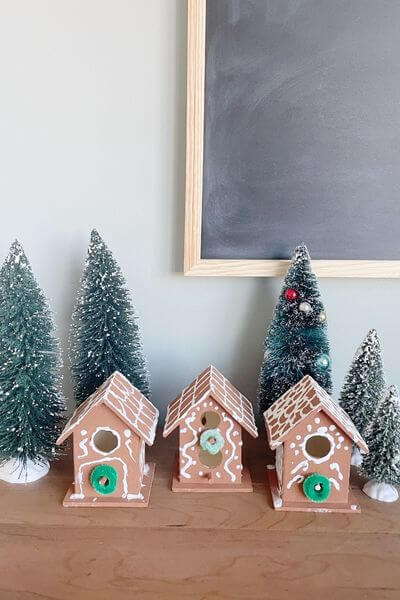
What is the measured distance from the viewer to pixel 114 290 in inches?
A: 33.8

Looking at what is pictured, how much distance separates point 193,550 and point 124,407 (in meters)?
0.21

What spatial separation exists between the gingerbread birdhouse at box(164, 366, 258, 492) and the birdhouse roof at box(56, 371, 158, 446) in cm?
3

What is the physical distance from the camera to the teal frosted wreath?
78 cm

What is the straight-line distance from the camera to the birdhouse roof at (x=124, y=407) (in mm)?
743

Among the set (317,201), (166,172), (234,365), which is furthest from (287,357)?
(166,172)

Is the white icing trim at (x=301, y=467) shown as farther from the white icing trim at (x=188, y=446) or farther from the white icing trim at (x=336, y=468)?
the white icing trim at (x=188, y=446)

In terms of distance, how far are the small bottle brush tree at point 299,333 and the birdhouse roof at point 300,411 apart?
0.04 metres

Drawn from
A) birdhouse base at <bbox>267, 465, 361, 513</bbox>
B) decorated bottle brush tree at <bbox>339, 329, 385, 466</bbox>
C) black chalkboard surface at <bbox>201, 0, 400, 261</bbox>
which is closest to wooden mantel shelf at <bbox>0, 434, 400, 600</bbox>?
birdhouse base at <bbox>267, 465, 361, 513</bbox>

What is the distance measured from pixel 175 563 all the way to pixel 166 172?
0.61m

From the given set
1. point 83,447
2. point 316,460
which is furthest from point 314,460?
point 83,447

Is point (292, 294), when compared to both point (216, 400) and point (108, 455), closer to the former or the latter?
point (216, 400)

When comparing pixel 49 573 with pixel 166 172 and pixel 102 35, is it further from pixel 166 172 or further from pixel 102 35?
pixel 102 35

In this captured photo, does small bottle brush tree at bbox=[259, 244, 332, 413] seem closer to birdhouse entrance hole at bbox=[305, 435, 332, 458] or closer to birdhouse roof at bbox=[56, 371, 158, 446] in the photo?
birdhouse entrance hole at bbox=[305, 435, 332, 458]

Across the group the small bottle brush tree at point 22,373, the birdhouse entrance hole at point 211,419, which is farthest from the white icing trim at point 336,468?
the small bottle brush tree at point 22,373
